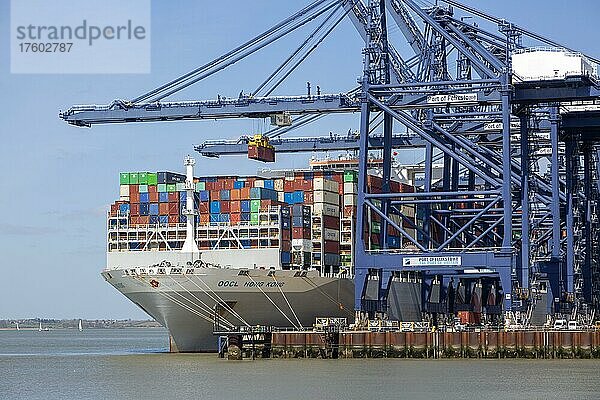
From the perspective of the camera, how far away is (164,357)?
2249 inches

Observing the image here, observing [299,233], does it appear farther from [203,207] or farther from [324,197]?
[203,207]

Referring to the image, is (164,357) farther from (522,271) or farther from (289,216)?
(522,271)

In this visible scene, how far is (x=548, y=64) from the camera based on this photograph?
53.2 m

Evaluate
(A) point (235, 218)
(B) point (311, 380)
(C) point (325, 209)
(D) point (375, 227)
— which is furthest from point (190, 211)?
(B) point (311, 380)

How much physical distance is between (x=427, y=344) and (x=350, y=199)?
39.4ft

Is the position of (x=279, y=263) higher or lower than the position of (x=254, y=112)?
lower

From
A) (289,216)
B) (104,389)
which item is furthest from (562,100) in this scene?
(104,389)

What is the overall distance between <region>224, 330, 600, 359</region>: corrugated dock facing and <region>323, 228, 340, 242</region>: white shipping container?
8504 mm

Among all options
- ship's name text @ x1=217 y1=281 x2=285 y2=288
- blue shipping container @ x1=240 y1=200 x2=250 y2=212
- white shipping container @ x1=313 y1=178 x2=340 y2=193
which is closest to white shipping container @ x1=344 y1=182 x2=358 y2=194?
white shipping container @ x1=313 y1=178 x2=340 y2=193

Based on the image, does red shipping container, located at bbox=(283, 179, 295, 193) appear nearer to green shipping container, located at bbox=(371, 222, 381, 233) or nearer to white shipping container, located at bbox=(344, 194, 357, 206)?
white shipping container, located at bbox=(344, 194, 357, 206)

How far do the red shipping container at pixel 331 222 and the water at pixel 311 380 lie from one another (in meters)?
Result: 9.23

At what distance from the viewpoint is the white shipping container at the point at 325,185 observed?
6022cm

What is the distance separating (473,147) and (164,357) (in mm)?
17004

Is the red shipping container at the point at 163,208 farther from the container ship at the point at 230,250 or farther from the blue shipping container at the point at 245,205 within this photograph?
the blue shipping container at the point at 245,205
